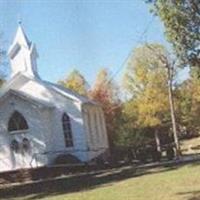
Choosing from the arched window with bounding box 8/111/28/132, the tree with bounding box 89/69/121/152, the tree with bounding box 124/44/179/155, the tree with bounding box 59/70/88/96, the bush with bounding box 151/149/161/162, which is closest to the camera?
the bush with bounding box 151/149/161/162

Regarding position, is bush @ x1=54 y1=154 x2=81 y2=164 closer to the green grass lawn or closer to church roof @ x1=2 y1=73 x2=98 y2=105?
church roof @ x1=2 y1=73 x2=98 y2=105

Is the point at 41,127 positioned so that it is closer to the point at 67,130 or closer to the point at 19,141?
the point at 19,141

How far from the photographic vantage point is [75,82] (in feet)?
A: 275

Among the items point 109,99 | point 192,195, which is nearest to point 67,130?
point 192,195

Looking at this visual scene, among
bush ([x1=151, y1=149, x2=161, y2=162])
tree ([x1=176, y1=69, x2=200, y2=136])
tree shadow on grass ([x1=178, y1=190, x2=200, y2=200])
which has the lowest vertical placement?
tree shadow on grass ([x1=178, y1=190, x2=200, y2=200])

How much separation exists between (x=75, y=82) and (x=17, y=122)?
36044 millimetres

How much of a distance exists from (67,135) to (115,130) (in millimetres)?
24199

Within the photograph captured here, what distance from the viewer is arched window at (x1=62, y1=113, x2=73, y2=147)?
48062 millimetres

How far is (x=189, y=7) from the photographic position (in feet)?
84.5

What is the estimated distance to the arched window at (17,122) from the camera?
47.9 metres

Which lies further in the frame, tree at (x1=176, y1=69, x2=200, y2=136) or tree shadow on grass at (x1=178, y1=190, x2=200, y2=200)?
tree at (x1=176, y1=69, x2=200, y2=136)

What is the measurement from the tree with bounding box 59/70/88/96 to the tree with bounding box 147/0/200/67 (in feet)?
176

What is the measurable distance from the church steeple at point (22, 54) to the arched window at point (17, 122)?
17.4 ft

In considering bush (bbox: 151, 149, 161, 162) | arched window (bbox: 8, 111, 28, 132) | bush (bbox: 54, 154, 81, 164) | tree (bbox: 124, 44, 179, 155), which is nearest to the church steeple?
arched window (bbox: 8, 111, 28, 132)
